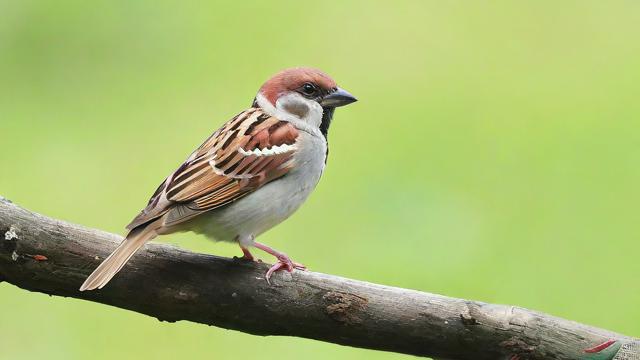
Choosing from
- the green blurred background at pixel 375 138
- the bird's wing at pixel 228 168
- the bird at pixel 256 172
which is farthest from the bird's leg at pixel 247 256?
the green blurred background at pixel 375 138

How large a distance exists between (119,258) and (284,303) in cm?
31

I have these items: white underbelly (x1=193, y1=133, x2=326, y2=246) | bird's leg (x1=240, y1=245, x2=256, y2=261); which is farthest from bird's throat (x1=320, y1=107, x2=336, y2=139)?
bird's leg (x1=240, y1=245, x2=256, y2=261)

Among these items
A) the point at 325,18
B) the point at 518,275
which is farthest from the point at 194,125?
the point at 518,275

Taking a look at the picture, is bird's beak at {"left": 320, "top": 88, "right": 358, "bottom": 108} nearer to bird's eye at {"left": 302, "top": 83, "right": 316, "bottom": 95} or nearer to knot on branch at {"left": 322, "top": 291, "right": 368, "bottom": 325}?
bird's eye at {"left": 302, "top": 83, "right": 316, "bottom": 95}

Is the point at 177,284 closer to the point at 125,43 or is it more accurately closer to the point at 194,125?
the point at 194,125

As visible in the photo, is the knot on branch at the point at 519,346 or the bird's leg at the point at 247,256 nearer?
the knot on branch at the point at 519,346

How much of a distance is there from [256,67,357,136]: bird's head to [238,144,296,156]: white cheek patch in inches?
4.6

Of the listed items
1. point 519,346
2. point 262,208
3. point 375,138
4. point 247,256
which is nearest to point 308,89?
point 262,208

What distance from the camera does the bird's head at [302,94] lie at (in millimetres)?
2546

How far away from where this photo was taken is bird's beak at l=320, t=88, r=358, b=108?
2.55 m

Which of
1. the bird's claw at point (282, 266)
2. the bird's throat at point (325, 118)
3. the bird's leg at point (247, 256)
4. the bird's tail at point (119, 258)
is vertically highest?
the bird's throat at point (325, 118)

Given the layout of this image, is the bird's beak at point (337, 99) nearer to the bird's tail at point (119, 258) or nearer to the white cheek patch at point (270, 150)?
the white cheek patch at point (270, 150)

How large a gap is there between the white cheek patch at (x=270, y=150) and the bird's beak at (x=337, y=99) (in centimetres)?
16

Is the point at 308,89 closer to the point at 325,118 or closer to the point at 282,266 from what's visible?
the point at 325,118
